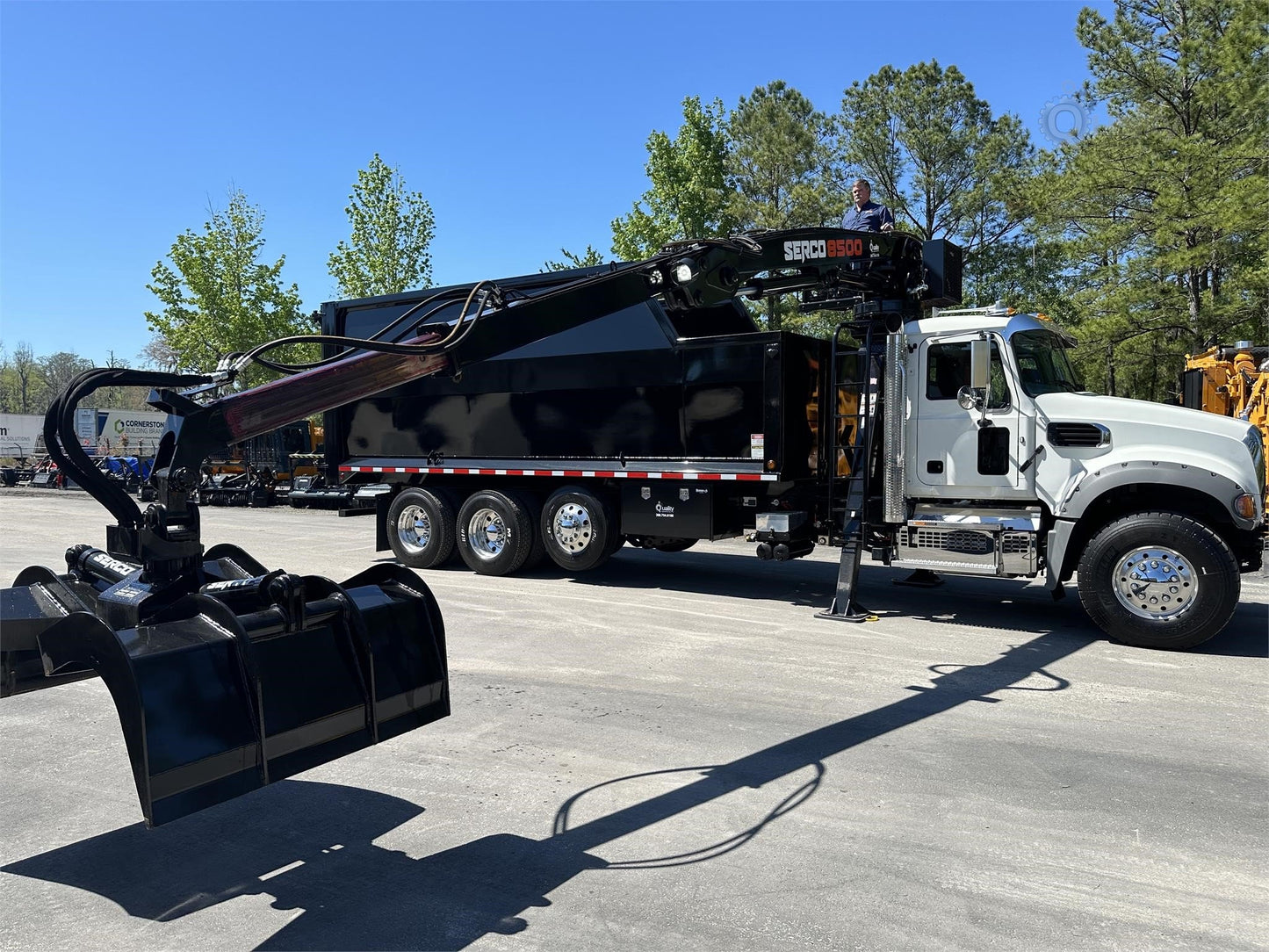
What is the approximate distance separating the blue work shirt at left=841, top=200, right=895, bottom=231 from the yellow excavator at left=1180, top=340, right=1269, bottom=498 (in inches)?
276

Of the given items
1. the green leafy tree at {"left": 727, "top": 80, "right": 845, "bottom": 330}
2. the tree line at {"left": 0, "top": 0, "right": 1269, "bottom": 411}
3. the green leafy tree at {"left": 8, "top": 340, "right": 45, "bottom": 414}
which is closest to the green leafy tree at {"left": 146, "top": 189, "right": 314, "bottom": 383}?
the tree line at {"left": 0, "top": 0, "right": 1269, "bottom": 411}

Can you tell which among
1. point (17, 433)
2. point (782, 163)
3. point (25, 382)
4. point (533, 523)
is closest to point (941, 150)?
point (782, 163)

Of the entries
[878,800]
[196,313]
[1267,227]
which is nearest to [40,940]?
[878,800]

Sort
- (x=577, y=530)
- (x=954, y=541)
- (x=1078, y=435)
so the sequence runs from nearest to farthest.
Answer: (x=1078, y=435) → (x=954, y=541) → (x=577, y=530)

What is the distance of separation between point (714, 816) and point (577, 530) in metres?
7.15

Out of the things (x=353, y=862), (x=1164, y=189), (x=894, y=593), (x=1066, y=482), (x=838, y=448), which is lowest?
(x=353, y=862)

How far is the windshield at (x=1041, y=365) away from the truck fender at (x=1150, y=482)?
102cm

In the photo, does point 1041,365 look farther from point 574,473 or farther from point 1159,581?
point 574,473

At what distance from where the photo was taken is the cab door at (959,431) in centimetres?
890

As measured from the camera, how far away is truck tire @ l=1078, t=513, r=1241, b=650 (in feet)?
25.4

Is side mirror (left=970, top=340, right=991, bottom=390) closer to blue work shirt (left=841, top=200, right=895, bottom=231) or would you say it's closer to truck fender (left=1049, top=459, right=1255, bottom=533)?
truck fender (left=1049, top=459, right=1255, bottom=533)

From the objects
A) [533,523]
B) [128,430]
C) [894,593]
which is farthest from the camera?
[128,430]

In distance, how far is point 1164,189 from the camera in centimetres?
2020

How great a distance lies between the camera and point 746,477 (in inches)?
402
